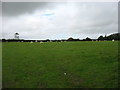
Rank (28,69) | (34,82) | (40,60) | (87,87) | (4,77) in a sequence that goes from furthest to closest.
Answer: (40,60) < (28,69) < (4,77) < (34,82) < (87,87)

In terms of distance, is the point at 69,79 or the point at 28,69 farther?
the point at 28,69

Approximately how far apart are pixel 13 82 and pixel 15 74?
113 inches

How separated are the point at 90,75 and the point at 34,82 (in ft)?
18.1

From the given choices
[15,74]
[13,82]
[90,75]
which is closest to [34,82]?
[13,82]

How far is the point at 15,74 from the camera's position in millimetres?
25219

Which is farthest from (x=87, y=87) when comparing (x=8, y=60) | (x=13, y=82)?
(x=8, y=60)

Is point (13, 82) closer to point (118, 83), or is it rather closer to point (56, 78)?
point (56, 78)

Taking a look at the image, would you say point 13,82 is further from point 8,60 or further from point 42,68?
point 8,60

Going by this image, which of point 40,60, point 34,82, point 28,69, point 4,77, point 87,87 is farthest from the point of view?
point 40,60

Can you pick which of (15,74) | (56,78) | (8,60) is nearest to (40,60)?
(8,60)

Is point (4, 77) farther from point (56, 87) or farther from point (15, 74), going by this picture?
point (56, 87)

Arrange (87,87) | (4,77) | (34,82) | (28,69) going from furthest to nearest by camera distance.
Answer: (28,69), (4,77), (34,82), (87,87)

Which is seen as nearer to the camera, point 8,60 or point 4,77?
point 4,77

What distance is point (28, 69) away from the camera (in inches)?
1069
